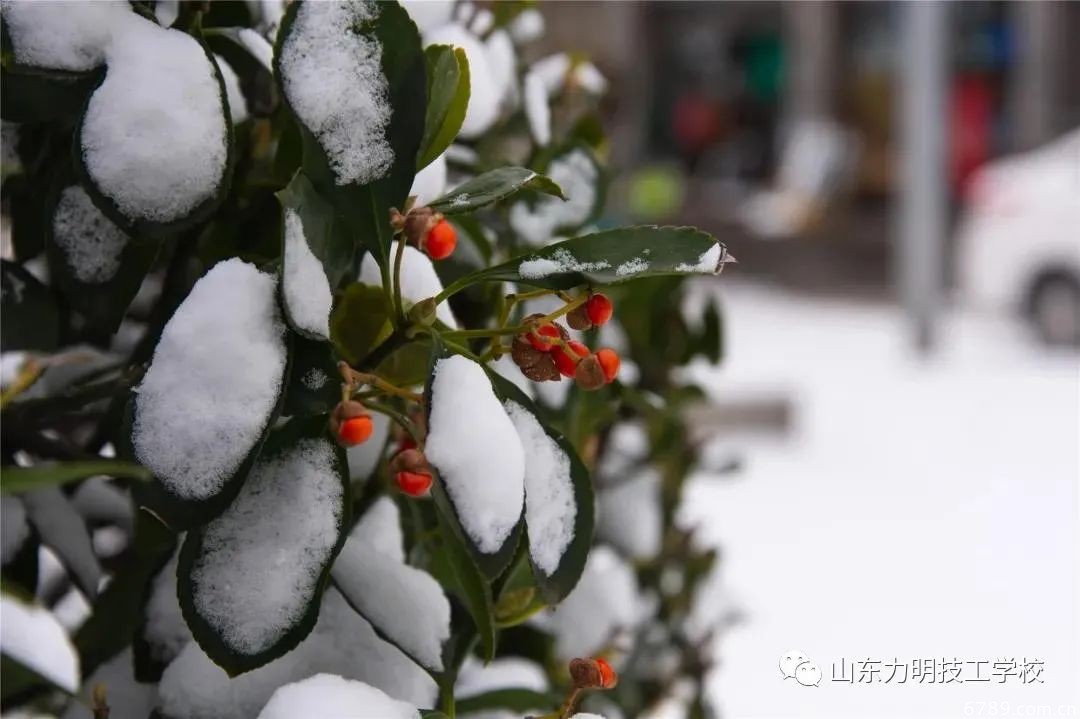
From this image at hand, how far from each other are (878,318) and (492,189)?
7.07 m

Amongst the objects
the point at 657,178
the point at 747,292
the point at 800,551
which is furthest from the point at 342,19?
the point at 657,178

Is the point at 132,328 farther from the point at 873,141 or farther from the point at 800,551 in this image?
the point at 873,141

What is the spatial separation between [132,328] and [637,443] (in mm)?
533

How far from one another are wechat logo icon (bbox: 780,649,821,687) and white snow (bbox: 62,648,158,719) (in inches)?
17.4

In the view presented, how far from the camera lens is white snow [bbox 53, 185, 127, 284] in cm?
59

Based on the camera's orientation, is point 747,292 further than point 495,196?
Yes

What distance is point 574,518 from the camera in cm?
53

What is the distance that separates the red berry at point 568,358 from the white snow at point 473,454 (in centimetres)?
4

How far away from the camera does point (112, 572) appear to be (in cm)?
72

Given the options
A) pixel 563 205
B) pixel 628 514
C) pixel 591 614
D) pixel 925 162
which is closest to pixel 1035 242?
pixel 925 162

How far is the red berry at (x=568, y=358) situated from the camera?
19.6 inches

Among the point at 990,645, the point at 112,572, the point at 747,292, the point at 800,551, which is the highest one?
the point at 112,572

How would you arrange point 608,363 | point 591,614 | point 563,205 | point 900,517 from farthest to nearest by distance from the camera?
point 900,517, point 591,614, point 563,205, point 608,363

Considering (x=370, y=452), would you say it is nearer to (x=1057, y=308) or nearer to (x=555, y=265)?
(x=555, y=265)
